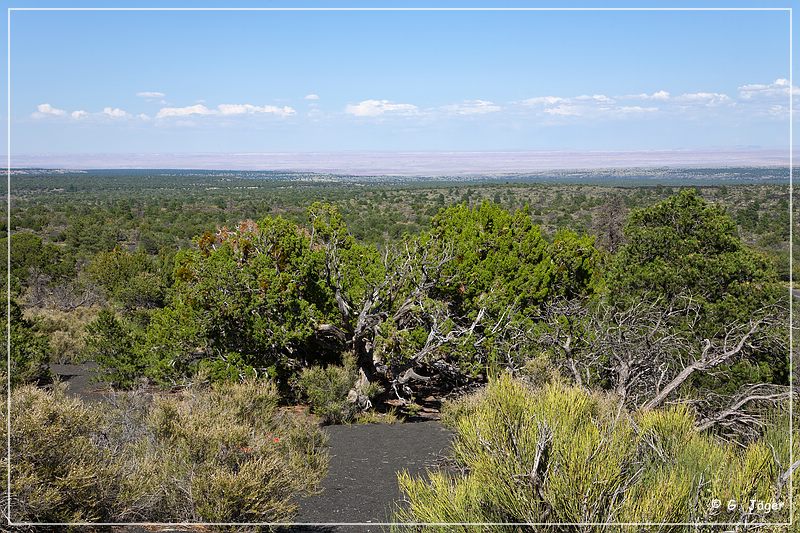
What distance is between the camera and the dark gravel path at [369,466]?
269 inches

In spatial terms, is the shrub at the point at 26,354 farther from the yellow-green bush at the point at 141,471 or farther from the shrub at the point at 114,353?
the yellow-green bush at the point at 141,471

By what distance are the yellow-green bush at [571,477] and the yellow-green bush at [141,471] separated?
64.7 inches

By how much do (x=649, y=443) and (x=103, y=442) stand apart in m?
4.67

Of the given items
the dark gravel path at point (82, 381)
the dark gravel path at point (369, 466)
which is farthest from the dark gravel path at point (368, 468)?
the dark gravel path at point (82, 381)

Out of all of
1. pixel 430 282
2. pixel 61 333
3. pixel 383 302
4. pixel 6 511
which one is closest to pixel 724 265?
pixel 430 282

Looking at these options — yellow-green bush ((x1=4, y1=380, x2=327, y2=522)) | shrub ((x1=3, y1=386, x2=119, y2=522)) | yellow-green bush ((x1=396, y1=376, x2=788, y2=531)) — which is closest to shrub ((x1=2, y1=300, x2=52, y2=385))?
yellow-green bush ((x1=4, y1=380, x2=327, y2=522))

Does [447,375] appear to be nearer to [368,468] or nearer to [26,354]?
[368,468]

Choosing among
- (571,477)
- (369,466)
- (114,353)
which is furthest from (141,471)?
(114,353)

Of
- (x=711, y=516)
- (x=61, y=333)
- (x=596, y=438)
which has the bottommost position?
(x=61, y=333)

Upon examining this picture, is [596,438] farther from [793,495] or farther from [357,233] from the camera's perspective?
[357,233]

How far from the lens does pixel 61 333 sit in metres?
21.8

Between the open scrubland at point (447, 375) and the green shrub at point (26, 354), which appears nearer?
the open scrubland at point (447, 375)

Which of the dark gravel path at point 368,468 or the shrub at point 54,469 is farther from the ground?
the shrub at point 54,469

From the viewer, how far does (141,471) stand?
18.5 feet
